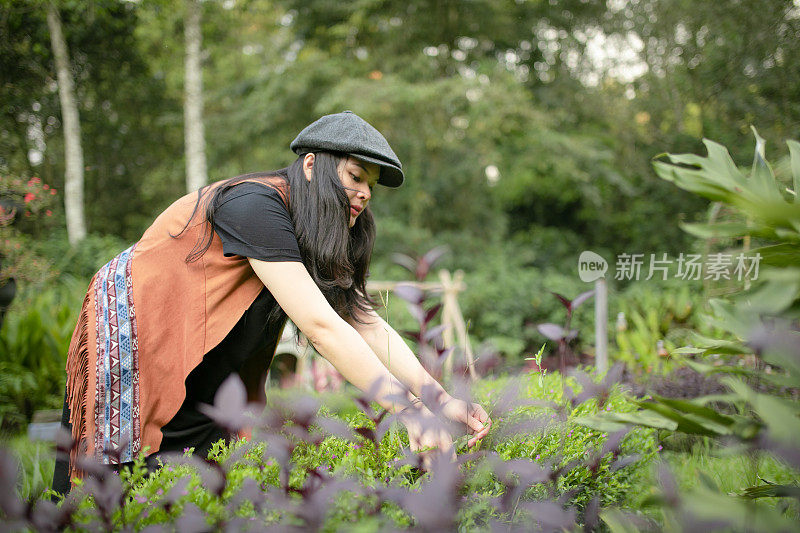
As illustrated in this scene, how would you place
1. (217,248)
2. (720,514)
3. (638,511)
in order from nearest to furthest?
(720,514)
(638,511)
(217,248)

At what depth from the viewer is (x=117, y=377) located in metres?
1.38

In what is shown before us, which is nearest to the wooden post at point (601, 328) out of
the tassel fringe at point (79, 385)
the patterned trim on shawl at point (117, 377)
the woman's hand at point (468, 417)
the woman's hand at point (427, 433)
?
the woman's hand at point (468, 417)

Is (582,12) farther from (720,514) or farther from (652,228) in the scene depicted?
(720,514)

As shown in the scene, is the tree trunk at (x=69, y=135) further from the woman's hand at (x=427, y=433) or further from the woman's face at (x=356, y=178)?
the woman's hand at (x=427, y=433)

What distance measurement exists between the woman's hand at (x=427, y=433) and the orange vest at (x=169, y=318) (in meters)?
0.61

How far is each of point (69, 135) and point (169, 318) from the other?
5.99 meters

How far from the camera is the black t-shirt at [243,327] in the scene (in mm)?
1305

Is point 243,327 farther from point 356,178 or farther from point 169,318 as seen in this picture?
point 356,178

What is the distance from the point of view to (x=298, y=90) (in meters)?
8.86

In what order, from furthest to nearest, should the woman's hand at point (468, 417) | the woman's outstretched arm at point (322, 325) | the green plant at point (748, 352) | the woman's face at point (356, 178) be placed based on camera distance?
1. the woman's face at point (356, 178)
2. the woman's outstretched arm at point (322, 325)
3. the woman's hand at point (468, 417)
4. the green plant at point (748, 352)

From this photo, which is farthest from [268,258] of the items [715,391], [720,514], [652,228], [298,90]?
[652,228]

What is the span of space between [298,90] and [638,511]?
28.4 ft

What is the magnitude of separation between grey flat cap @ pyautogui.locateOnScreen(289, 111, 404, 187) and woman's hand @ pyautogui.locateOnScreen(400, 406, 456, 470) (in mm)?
701

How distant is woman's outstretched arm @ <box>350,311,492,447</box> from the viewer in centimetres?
109
